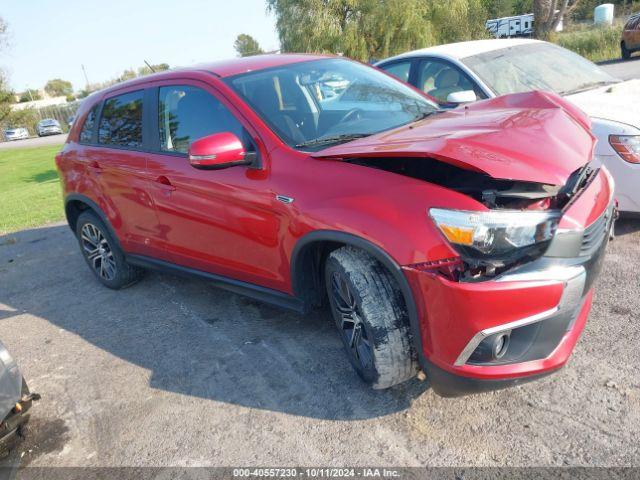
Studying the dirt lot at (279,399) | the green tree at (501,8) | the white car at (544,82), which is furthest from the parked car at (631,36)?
the green tree at (501,8)

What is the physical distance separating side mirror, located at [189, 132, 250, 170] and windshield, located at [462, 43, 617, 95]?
3067 millimetres

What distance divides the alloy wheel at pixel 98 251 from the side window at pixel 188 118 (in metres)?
1.54

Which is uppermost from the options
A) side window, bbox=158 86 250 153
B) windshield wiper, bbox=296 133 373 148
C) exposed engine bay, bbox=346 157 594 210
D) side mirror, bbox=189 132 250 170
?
side window, bbox=158 86 250 153

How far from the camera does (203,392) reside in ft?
10.7

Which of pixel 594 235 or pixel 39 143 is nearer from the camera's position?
pixel 594 235

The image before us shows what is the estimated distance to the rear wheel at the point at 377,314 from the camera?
104 inches

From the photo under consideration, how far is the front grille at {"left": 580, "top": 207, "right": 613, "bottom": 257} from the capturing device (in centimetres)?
245

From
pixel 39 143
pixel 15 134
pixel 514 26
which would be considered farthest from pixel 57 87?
pixel 514 26

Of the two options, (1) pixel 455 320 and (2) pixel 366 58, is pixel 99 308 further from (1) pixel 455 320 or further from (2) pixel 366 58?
(2) pixel 366 58

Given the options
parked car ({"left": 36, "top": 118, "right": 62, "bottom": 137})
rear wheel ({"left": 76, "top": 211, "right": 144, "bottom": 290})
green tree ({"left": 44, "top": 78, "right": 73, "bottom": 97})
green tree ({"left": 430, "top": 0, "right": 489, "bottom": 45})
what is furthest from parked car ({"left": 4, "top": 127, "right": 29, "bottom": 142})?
green tree ({"left": 44, "top": 78, "right": 73, "bottom": 97})

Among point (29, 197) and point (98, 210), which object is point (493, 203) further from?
point (29, 197)

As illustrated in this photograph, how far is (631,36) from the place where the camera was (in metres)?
18.0

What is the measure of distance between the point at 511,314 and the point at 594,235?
640 millimetres

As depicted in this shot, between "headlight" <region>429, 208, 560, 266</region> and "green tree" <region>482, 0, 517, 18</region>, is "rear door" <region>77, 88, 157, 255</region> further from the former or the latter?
"green tree" <region>482, 0, 517, 18</region>
